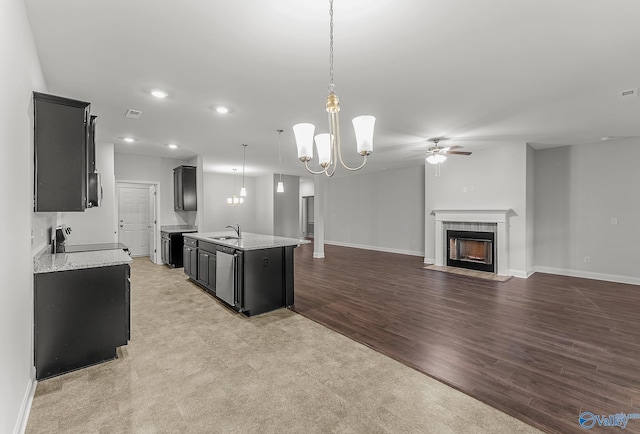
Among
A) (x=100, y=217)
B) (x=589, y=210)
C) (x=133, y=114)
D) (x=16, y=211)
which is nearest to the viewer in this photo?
(x=16, y=211)

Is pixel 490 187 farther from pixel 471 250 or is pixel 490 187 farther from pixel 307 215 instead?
pixel 307 215

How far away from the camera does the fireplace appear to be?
6.27m

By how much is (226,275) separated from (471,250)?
213 inches

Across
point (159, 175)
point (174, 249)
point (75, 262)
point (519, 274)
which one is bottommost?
point (519, 274)

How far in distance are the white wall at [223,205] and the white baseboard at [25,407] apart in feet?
24.9

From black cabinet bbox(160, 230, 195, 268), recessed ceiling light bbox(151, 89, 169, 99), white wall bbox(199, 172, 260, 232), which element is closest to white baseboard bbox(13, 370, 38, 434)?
recessed ceiling light bbox(151, 89, 169, 99)

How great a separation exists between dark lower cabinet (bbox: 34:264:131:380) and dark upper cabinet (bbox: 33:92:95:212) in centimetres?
61

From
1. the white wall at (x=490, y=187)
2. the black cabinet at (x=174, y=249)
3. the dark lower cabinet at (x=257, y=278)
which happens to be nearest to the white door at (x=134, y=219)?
the black cabinet at (x=174, y=249)

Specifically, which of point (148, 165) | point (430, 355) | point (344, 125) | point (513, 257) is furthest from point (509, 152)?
point (148, 165)

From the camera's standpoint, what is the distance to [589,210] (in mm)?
5766

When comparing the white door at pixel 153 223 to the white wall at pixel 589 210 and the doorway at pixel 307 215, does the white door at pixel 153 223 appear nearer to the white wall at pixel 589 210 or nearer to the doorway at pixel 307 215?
the doorway at pixel 307 215

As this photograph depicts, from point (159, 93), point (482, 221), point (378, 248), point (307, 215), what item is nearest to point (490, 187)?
point (482, 221)

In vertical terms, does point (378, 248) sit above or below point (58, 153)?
below

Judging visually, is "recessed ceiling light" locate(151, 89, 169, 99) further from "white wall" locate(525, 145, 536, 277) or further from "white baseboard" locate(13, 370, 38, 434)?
"white wall" locate(525, 145, 536, 277)
